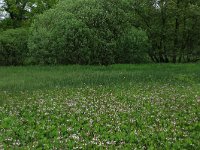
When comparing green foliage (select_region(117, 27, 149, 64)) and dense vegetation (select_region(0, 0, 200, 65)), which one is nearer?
dense vegetation (select_region(0, 0, 200, 65))

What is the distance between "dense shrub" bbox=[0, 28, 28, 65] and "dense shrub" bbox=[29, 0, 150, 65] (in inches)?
150

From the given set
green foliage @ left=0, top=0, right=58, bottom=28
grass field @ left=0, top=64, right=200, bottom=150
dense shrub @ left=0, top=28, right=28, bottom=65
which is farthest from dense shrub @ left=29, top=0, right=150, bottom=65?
green foliage @ left=0, top=0, right=58, bottom=28

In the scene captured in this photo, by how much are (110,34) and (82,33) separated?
2525 millimetres

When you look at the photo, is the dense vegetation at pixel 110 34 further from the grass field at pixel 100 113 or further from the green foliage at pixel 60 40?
the grass field at pixel 100 113

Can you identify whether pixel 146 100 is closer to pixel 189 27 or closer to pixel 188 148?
pixel 188 148

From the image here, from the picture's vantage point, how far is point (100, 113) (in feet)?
42.7

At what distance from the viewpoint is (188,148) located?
9508 millimetres

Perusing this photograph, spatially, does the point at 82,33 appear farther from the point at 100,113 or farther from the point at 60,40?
the point at 100,113

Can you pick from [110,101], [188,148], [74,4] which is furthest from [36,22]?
[188,148]

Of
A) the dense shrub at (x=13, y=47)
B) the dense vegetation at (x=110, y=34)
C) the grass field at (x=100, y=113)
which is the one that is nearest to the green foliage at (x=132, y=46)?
the dense vegetation at (x=110, y=34)

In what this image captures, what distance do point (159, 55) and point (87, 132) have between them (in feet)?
99.9

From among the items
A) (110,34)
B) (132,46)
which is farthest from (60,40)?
(132,46)

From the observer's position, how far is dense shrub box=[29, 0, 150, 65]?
32.6 meters

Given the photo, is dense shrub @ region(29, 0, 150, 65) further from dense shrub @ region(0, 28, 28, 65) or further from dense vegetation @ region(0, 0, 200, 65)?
dense shrub @ region(0, 28, 28, 65)
